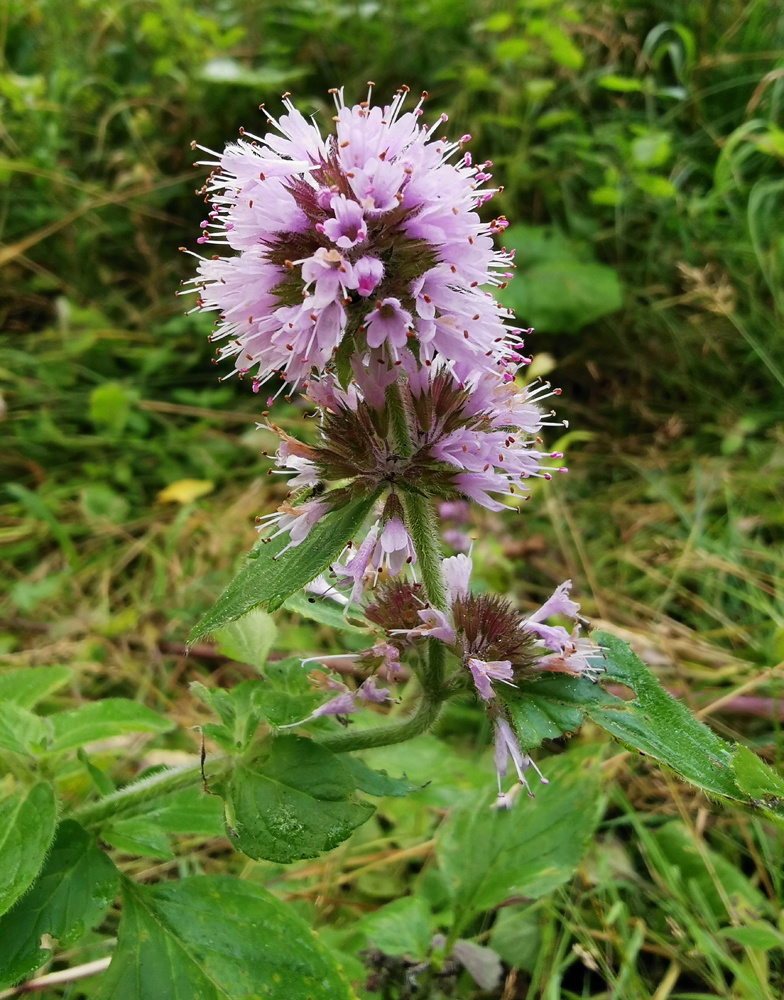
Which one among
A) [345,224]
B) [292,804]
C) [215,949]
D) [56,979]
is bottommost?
[56,979]

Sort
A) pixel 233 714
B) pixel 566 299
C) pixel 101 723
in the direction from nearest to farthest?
pixel 233 714
pixel 101 723
pixel 566 299

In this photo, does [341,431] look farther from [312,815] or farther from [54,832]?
[54,832]

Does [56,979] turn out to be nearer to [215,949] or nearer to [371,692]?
[215,949]

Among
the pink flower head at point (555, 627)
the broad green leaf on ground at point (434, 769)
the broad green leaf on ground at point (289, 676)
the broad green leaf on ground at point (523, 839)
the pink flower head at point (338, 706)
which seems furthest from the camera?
the broad green leaf on ground at point (434, 769)

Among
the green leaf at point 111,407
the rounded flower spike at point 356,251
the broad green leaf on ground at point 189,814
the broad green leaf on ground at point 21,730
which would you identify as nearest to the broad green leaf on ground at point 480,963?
the broad green leaf on ground at point 189,814

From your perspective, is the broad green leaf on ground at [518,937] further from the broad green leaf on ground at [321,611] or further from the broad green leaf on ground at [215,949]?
the broad green leaf on ground at [321,611]

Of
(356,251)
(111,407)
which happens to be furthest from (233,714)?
(111,407)
